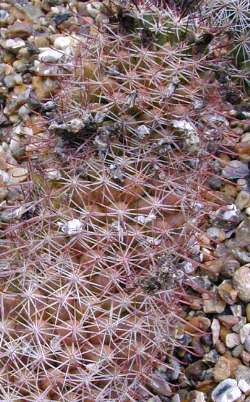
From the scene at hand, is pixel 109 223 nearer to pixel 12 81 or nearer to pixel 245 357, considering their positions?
pixel 245 357

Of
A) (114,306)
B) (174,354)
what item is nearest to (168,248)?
(114,306)

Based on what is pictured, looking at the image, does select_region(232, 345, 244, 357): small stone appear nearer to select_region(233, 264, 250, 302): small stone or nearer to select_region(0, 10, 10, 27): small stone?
select_region(233, 264, 250, 302): small stone

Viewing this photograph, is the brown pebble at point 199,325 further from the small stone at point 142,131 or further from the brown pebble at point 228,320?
the small stone at point 142,131

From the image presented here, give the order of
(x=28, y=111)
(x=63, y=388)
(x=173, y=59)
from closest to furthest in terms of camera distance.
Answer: (x=63, y=388) < (x=173, y=59) < (x=28, y=111)

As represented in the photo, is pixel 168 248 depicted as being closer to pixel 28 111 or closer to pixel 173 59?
pixel 173 59

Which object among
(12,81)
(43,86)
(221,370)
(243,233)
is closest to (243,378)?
(221,370)

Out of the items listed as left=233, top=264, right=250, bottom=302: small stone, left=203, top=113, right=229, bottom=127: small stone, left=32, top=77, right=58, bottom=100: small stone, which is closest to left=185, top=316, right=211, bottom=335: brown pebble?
left=233, top=264, right=250, bottom=302: small stone
